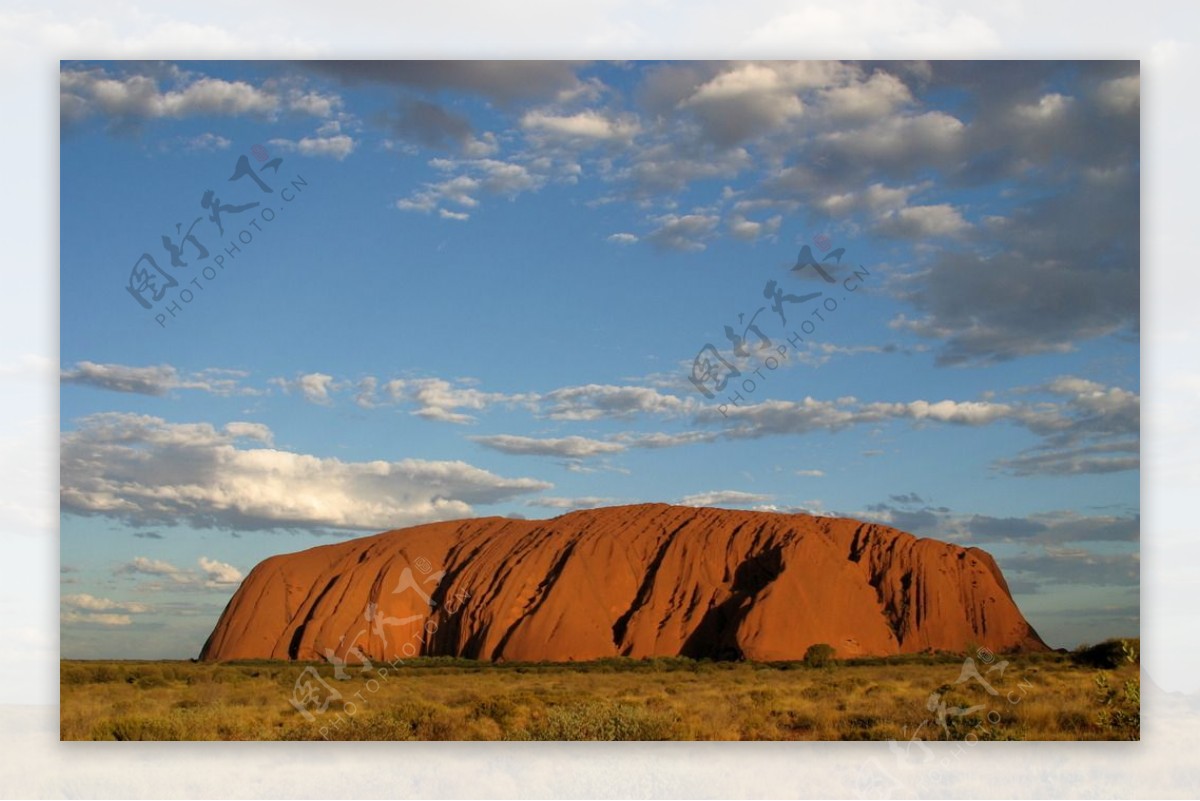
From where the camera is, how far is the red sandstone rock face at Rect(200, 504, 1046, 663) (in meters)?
28.7

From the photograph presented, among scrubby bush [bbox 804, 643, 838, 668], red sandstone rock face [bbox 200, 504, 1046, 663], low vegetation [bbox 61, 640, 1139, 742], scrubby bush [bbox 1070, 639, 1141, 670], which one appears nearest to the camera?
low vegetation [bbox 61, 640, 1139, 742]

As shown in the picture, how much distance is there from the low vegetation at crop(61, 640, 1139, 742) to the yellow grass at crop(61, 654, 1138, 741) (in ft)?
0.09

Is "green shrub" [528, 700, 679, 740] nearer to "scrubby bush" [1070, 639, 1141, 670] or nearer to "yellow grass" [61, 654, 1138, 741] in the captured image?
"yellow grass" [61, 654, 1138, 741]

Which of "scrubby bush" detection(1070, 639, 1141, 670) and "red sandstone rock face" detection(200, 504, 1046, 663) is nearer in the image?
"scrubby bush" detection(1070, 639, 1141, 670)

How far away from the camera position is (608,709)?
Result: 1745cm

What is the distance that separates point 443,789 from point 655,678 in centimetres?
910

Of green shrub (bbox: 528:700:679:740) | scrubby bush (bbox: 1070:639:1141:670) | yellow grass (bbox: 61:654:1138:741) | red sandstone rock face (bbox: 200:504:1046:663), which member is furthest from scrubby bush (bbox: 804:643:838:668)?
green shrub (bbox: 528:700:679:740)

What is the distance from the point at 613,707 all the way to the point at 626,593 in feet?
41.4

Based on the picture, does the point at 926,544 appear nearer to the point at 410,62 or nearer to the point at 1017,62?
the point at 1017,62

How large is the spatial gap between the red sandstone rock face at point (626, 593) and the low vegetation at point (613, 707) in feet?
16.5

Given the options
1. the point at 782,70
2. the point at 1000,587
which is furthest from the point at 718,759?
the point at 1000,587

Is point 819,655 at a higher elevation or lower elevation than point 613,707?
lower

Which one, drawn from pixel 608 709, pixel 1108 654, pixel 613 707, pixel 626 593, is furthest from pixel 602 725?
pixel 626 593

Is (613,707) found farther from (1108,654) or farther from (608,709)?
(1108,654)
